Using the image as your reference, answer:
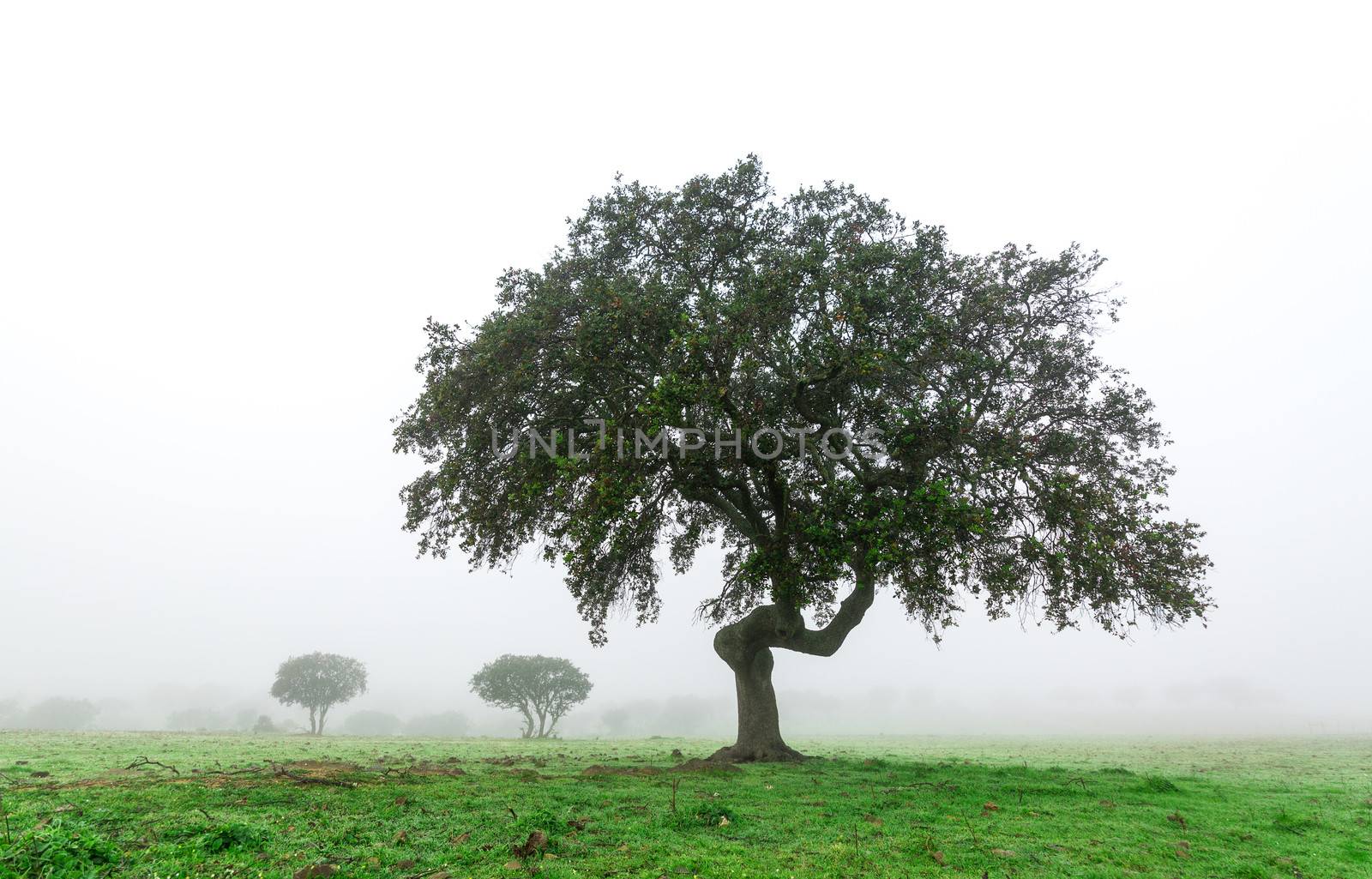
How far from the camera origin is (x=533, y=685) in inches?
2847

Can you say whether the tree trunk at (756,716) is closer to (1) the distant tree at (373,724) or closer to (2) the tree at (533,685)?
(2) the tree at (533,685)

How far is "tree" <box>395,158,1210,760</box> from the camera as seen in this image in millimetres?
16984

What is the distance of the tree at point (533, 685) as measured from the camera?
234ft

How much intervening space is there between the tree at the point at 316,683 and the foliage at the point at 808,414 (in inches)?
2810

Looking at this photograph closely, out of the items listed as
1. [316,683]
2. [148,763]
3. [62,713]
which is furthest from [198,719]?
[148,763]

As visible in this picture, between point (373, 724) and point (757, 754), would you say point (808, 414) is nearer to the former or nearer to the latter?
point (757, 754)

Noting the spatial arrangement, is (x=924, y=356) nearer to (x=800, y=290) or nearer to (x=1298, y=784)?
(x=800, y=290)

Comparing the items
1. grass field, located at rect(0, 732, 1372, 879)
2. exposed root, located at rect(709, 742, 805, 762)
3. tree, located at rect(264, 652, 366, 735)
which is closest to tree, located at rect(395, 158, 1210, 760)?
exposed root, located at rect(709, 742, 805, 762)

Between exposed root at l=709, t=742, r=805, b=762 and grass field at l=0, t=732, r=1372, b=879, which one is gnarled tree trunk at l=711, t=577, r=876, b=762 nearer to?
exposed root at l=709, t=742, r=805, b=762

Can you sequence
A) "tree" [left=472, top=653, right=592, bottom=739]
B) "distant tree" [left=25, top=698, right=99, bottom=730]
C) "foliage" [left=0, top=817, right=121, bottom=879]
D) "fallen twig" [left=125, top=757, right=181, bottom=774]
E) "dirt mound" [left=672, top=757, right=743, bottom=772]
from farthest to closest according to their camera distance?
"distant tree" [left=25, top=698, right=99, bottom=730]
"tree" [left=472, top=653, right=592, bottom=739]
"dirt mound" [left=672, top=757, right=743, bottom=772]
"fallen twig" [left=125, top=757, right=181, bottom=774]
"foliage" [left=0, top=817, right=121, bottom=879]

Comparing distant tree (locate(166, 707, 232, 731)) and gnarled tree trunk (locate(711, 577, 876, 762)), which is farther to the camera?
distant tree (locate(166, 707, 232, 731))

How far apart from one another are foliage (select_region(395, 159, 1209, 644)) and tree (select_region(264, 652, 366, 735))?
7137cm

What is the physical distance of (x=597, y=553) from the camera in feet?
68.8

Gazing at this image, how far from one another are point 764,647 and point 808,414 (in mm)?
9106
